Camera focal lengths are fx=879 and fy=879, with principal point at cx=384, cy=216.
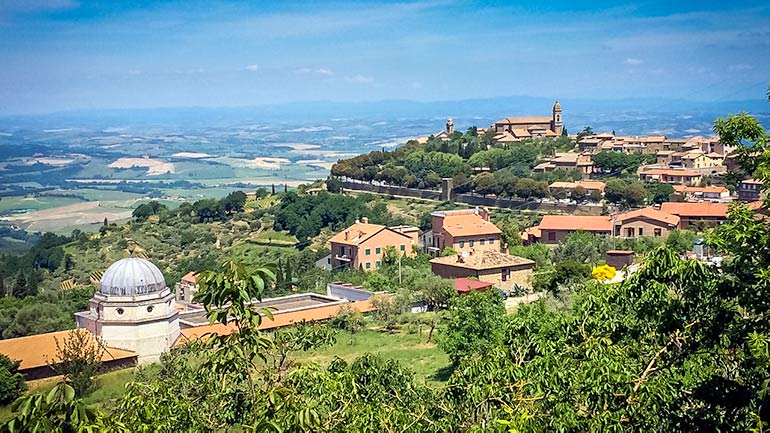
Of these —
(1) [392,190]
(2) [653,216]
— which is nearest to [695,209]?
(2) [653,216]

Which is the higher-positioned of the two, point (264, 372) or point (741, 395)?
point (264, 372)

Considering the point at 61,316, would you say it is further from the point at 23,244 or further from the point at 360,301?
the point at 23,244

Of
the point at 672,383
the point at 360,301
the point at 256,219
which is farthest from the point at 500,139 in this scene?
the point at 672,383

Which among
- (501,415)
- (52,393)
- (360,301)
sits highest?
(52,393)

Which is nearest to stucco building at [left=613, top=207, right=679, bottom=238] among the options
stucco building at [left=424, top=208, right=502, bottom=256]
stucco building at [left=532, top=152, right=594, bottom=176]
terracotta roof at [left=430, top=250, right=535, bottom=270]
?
stucco building at [left=424, top=208, right=502, bottom=256]

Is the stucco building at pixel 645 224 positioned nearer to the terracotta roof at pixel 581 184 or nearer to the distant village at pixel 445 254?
the distant village at pixel 445 254

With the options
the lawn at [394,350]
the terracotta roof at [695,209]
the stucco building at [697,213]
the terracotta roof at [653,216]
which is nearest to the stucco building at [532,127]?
the terracotta roof at [695,209]

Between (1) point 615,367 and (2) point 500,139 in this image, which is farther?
(2) point 500,139

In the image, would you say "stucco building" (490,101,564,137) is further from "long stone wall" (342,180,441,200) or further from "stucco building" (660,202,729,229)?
"stucco building" (660,202,729,229)
